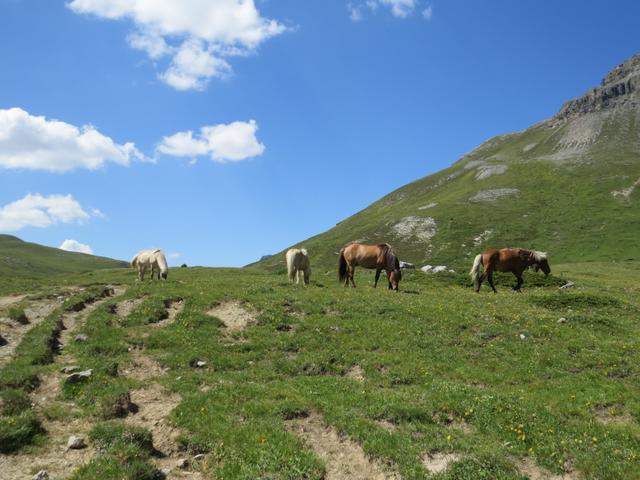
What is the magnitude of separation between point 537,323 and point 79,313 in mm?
21458

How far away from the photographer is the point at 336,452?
35.2 feet

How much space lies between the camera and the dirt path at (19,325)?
16391 millimetres

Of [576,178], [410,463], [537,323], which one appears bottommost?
[410,463]

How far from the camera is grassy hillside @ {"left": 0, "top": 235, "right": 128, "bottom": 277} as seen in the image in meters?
131

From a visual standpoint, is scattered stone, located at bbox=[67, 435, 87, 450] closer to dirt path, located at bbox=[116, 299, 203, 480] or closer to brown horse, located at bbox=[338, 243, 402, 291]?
dirt path, located at bbox=[116, 299, 203, 480]

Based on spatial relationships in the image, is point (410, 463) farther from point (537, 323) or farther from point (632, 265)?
point (632, 265)

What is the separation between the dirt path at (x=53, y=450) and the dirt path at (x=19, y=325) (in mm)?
2864

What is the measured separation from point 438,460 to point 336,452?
7.51 feet

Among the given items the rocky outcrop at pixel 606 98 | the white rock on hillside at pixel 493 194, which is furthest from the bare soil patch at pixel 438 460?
the rocky outcrop at pixel 606 98

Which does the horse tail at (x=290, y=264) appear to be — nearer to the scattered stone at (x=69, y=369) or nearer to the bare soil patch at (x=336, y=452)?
the scattered stone at (x=69, y=369)

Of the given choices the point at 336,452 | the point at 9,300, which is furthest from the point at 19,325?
the point at 336,452

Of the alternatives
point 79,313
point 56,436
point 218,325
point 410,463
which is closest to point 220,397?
point 56,436

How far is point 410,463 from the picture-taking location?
991 centimetres

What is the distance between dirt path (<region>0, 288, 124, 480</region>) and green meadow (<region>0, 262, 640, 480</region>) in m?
0.10
